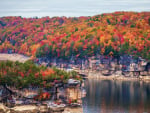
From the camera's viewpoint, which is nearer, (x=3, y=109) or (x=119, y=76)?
(x=3, y=109)

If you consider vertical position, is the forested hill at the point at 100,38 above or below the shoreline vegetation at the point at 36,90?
above

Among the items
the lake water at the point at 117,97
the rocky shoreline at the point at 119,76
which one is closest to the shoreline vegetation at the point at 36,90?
the lake water at the point at 117,97

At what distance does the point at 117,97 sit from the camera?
97812 millimetres

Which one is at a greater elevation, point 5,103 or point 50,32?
point 50,32

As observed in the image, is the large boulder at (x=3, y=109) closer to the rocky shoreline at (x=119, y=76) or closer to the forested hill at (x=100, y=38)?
the rocky shoreline at (x=119, y=76)

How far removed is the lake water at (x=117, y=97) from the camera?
8562 cm

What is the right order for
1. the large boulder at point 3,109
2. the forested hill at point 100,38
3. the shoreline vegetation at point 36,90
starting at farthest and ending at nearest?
the forested hill at point 100,38, the shoreline vegetation at point 36,90, the large boulder at point 3,109

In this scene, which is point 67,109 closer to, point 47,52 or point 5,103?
point 5,103

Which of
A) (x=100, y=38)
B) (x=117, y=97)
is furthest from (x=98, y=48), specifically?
(x=117, y=97)

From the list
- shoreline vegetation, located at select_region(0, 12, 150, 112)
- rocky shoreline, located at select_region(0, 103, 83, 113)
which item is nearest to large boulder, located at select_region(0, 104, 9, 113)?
rocky shoreline, located at select_region(0, 103, 83, 113)

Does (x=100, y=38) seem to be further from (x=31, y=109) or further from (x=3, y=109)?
(x=3, y=109)

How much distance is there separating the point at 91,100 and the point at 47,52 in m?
62.7

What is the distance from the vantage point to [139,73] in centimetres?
13350

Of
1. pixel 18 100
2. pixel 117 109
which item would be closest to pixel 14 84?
pixel 18 100
